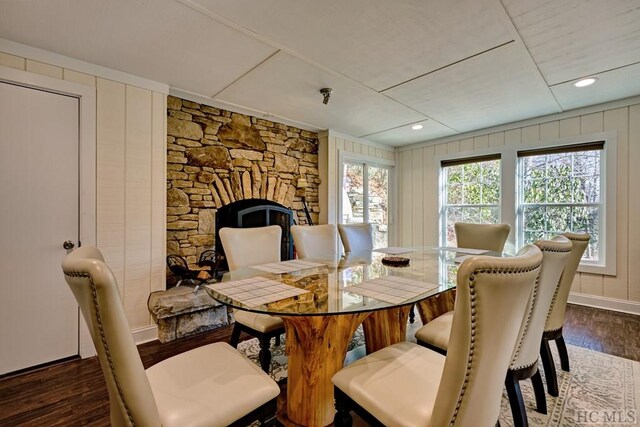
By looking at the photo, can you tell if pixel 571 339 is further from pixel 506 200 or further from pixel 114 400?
pixel 114 400

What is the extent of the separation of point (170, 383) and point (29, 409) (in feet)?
4.61

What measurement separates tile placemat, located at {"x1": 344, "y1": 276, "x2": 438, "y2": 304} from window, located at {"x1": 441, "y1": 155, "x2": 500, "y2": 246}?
3.36 metres

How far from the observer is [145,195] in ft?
8.68

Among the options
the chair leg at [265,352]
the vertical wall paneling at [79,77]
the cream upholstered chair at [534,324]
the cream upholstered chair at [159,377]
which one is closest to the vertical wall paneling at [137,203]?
the vertical wall paneling at [79,77]

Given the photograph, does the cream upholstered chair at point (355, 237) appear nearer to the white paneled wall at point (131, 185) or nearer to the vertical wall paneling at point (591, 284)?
the white paneled wall at point (131, 185)

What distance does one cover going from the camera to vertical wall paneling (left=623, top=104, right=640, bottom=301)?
3193 millimetres

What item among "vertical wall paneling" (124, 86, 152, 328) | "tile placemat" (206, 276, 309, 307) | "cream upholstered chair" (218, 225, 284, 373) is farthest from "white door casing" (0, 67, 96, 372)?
"tile placemat" (206, 276, 309, 307)

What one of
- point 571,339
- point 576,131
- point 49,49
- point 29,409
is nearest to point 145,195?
point 49,49

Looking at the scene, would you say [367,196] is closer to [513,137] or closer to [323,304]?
[513,137]

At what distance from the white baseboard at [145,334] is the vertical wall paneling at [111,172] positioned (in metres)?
Result: 0.42

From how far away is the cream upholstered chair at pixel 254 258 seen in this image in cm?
182

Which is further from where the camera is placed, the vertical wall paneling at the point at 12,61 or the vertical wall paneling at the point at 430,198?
the vertical wall paneling at the point at 430,198

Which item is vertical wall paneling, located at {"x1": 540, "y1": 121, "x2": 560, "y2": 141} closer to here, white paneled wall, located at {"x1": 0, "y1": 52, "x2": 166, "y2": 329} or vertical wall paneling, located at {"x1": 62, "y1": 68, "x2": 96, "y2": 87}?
white paneled wall, located at {"x1": 0, "y1": 52, "x2": 166, "y2": 329}

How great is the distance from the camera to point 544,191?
384 centimetres
